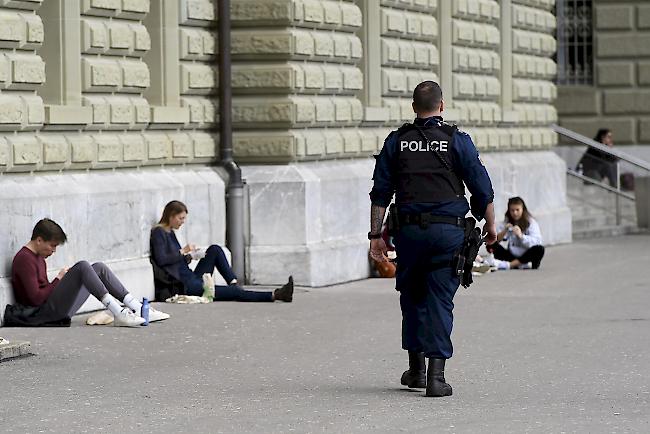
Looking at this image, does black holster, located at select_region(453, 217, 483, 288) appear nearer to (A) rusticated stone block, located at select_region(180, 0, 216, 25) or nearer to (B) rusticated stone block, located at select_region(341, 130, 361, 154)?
(A) rusticated stone block, located at select_region(180, 0, 216, 25)

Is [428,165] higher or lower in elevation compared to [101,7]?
lower

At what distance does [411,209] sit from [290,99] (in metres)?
7.00

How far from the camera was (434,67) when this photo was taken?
20.7 metres

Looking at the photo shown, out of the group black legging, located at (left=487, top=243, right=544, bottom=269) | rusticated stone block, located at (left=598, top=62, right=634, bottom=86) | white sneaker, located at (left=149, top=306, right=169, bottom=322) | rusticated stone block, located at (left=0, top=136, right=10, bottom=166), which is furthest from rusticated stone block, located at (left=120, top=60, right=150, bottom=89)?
rusticated stone block, located at (left=598, top=62, right=634, bottom=86)

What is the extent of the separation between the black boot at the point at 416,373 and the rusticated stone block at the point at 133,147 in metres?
5.55

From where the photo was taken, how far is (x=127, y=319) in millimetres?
13305

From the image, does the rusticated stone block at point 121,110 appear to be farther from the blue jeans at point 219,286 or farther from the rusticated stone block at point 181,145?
the blue jeans at point 219,286

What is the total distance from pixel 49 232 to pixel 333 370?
294cm

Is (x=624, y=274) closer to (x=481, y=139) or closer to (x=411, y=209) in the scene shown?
(x=481, y=139)

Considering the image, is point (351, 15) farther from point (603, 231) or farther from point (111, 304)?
point (603, 231)

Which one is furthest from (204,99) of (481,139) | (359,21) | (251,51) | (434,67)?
(481,139)

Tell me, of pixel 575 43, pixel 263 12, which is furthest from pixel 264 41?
pixel 575 43

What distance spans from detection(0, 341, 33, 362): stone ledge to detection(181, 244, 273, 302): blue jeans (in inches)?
149

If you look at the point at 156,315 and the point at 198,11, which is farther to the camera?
the point at 198,11
